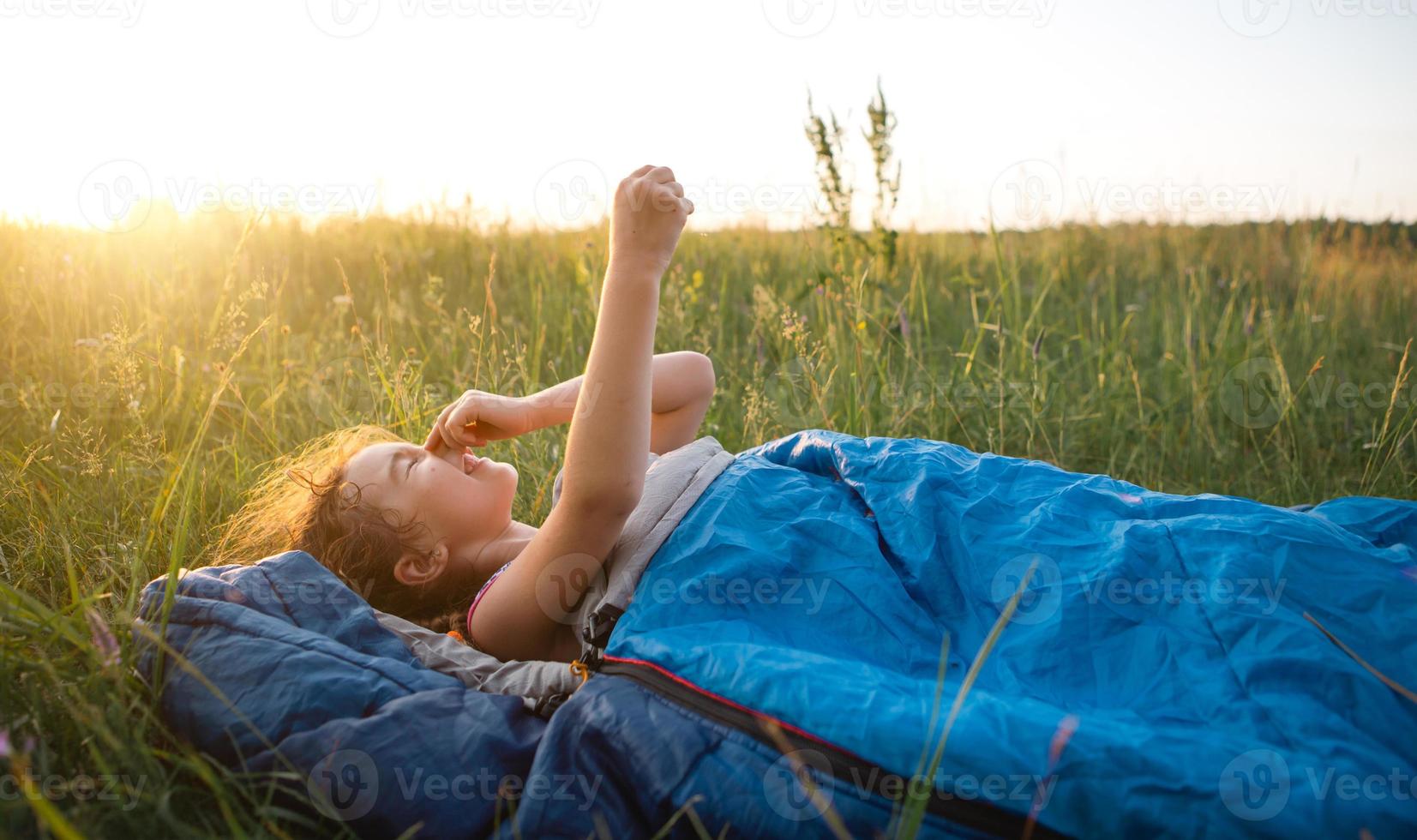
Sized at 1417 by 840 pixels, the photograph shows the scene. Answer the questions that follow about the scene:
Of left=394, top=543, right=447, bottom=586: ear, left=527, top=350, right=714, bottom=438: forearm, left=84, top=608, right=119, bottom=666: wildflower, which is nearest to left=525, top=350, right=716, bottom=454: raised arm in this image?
left=527, top=350, right=714, bottom=438: forearm

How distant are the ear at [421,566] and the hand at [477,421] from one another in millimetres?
218

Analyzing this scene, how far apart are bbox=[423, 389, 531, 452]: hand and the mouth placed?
23mm

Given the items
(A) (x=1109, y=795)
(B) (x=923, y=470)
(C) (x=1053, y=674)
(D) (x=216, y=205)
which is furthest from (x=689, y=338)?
(D) (x=216, y=205)

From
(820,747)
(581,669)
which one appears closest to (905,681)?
(820,747)

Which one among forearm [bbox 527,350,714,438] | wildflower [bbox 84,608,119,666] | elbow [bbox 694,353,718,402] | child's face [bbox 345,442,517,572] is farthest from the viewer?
elbow [bbox 694,353,718,402]

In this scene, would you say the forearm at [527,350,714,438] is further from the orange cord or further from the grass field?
the orange cord

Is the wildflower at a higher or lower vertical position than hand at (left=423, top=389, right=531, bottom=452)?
lower

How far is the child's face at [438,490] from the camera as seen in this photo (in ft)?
5.62

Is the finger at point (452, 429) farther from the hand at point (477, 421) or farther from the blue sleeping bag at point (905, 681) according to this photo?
the blue sleeping bag at point (905, 681)

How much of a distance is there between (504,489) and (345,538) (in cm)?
33

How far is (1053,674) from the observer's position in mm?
1215

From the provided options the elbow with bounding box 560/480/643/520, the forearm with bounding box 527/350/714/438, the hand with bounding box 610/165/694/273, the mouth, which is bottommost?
the mouth

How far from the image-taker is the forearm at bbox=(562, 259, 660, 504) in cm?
127

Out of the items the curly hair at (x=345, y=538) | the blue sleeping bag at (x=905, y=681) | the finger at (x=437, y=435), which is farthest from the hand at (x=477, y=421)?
the blue sleeping bag at (x=905, y=681)
